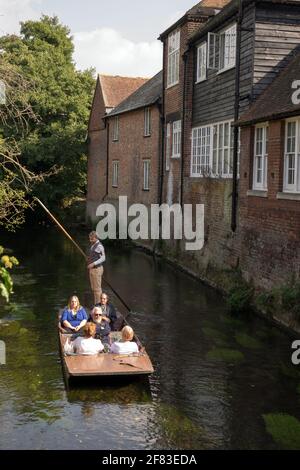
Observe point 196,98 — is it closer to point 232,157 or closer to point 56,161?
point 232,157

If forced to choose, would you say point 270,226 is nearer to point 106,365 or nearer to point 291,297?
point 291,297

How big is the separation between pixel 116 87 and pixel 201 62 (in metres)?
18.5

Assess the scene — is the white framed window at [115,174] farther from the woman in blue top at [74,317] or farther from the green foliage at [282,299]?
the woman in blue top at [74,317]

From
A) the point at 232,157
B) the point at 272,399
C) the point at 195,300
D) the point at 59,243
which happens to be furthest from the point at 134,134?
the point at 272,399

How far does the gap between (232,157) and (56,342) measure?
8.62 metres

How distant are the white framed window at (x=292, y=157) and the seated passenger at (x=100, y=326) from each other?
5.51 m

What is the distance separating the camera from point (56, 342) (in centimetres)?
1388

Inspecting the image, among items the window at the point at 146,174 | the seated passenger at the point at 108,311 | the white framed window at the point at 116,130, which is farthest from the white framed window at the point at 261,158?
the white framed window at the point at 116,130

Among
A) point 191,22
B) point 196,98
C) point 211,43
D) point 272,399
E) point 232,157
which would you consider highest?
point 191,22

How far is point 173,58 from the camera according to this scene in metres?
25.7

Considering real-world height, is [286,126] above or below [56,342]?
above

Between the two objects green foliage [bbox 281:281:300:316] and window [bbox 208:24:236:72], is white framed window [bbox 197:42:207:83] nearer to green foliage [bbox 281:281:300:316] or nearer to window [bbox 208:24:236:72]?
window [bbox 208:24:236:72]

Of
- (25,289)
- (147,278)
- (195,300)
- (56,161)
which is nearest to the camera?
(195,300)

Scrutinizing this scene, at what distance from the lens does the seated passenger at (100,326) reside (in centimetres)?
1250
